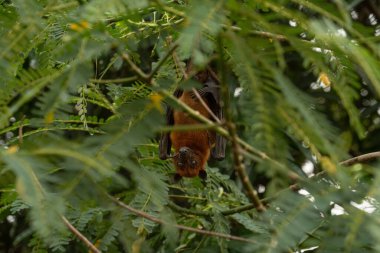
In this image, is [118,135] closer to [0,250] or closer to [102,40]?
[102,40]

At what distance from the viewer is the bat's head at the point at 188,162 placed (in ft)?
13.5

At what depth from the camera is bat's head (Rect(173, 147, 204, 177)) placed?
4.12 metres

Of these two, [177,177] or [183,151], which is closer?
[177,177]

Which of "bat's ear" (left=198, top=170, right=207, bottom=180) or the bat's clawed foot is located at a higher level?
the bat's clawed foot

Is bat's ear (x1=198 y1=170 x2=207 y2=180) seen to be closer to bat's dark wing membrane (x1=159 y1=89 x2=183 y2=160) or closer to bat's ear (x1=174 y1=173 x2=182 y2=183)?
bat's ear (x1=174 y1=173 x2=182 y2=183)

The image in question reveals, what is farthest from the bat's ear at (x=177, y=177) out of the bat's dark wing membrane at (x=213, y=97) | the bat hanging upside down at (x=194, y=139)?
the bat's dark wing membrane at (x=213, y=97)

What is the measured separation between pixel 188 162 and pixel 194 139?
453 millimetres

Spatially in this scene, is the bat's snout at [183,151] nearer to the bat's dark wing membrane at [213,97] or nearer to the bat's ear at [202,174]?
the bat's ear at [202,174]

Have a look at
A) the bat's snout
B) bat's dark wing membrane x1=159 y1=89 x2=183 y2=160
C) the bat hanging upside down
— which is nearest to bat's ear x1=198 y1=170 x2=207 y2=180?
the bat hanging upside down

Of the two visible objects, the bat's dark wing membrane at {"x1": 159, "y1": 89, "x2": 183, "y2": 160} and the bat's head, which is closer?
the bat's dark wing membrane at {"x1": 159, "y1": 89, "x2": 183, "y2": 160}

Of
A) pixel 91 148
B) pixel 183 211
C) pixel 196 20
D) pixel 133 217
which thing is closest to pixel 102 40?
pixel 91 148

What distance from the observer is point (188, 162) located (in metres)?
4.12

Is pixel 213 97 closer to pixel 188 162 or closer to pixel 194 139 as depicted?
pixel 188 162

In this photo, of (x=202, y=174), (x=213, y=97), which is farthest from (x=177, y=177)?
(x=213, y=97)
